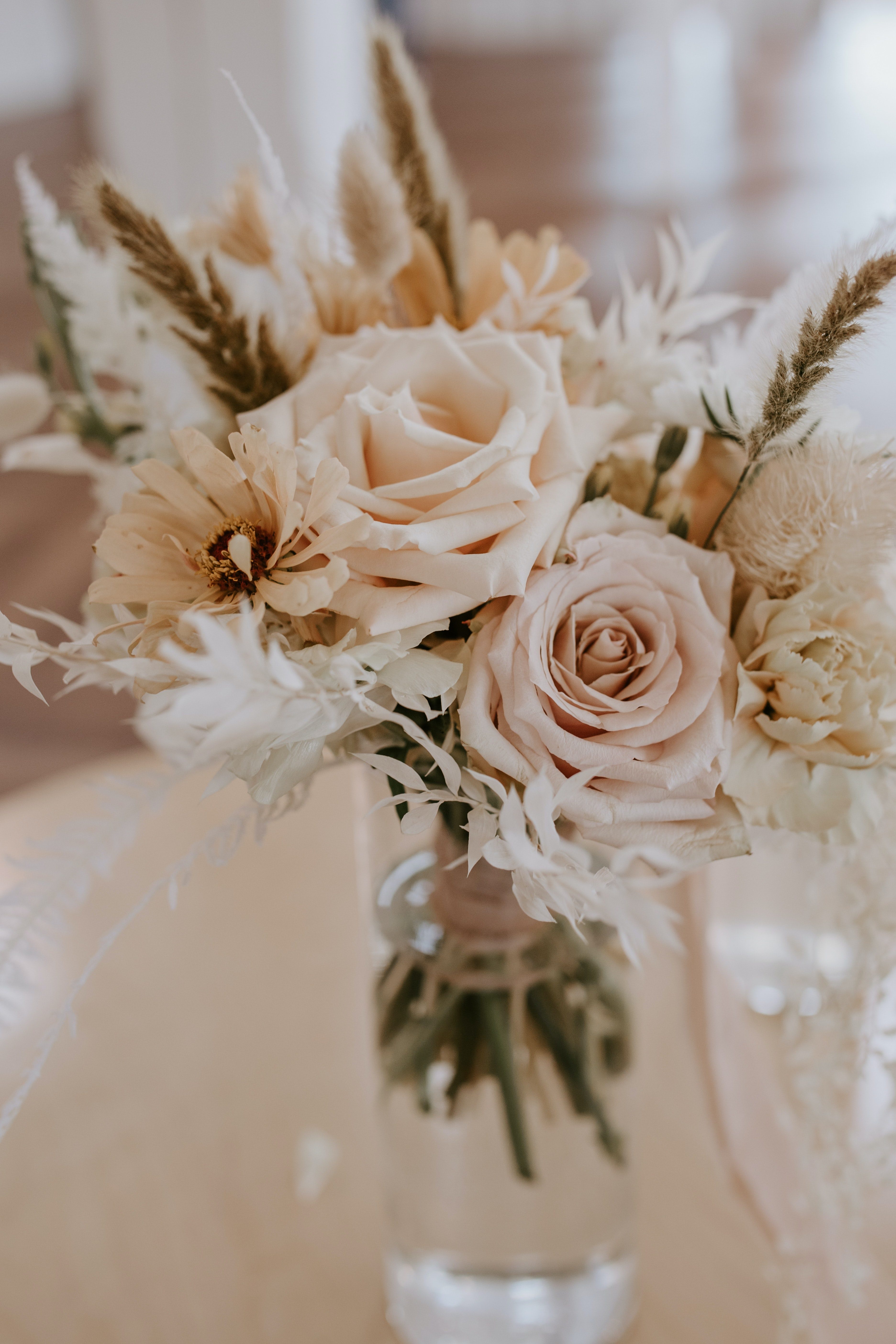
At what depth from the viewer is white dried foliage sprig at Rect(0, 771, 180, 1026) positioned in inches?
15.7

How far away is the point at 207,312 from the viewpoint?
46 centimetres

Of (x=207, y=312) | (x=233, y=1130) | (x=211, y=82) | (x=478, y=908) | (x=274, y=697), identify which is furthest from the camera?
(x=211, y=82)

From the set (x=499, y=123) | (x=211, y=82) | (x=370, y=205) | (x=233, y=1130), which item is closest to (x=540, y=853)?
(x=370, y=205)

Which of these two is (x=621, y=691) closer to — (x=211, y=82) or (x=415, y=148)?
(x=415, y=148)

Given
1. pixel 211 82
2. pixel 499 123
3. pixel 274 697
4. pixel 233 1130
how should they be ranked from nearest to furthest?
pixel 274 697
pixel 233 1130
pixel 211 82
pixel 499 123

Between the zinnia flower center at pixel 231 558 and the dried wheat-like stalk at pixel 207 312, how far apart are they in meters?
0.10

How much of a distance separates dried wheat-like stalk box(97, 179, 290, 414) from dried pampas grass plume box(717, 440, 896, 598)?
0.21 metres

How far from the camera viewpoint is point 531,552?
40 centimetres

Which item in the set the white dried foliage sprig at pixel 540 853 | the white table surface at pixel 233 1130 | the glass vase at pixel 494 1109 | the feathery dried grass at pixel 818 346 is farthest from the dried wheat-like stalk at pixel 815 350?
the white table surface at pixel 233 1130

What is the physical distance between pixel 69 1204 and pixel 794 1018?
0.48 meters

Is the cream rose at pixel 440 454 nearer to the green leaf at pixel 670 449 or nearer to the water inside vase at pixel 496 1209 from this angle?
the green leaf at pixel 670 449

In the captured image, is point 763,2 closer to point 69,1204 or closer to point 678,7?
point 678,7

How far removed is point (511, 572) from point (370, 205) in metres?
0.19

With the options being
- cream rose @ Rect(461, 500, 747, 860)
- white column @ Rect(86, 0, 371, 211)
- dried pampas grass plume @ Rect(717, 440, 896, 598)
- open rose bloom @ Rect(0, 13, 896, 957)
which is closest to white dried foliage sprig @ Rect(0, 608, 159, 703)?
open rose bloom @ Rect(0, 13, 896, 957)
